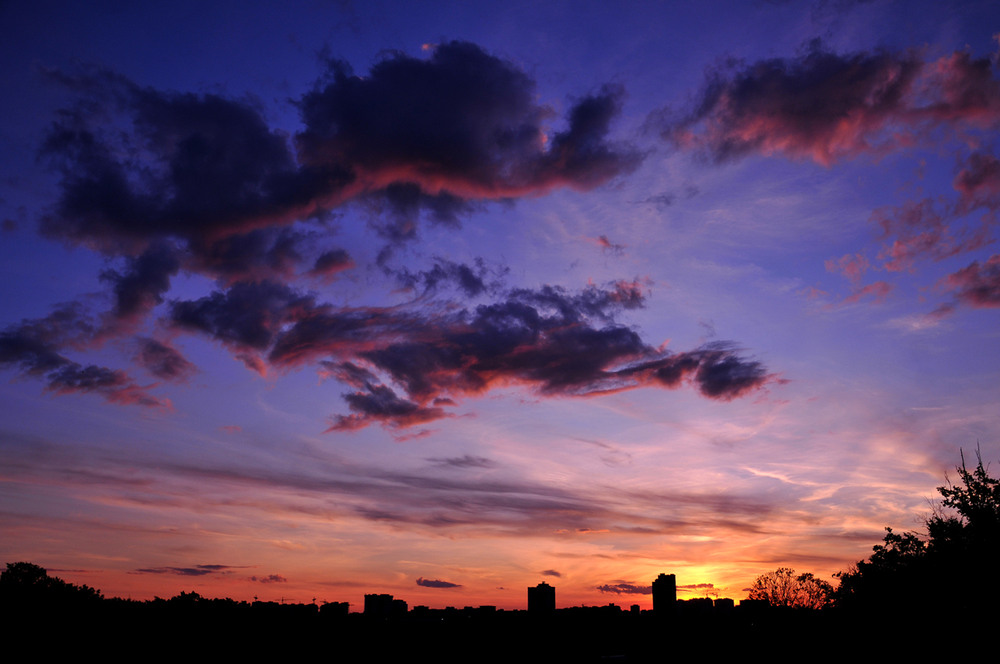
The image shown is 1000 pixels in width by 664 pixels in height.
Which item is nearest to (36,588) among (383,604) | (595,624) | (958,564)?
(383,604)

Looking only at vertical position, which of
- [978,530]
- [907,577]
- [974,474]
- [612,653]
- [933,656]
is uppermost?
[974,474]

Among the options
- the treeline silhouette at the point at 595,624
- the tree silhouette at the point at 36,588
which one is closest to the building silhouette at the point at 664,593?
the treeline silhouette at the point at 595,624

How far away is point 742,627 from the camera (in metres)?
70.3

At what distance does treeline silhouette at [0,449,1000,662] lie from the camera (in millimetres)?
42281

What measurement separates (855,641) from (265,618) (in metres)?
48.9

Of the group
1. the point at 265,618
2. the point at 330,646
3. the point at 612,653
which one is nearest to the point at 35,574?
the point at 265,618

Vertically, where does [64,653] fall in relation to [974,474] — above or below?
below

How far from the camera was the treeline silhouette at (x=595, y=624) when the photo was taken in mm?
42281

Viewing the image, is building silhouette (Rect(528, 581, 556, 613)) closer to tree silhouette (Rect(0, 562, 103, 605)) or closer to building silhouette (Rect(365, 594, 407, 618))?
building silhouette (Rect(365, 594, 407, 618))

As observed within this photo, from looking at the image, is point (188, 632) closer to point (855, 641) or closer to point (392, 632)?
point (392, 632)

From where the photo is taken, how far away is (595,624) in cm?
7069

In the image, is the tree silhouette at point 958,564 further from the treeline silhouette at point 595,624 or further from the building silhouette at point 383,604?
the building silhouette at point 383,604

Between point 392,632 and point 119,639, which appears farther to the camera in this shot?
point 392,632

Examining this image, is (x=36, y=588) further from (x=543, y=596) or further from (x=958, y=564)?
(x=958, y=564)
